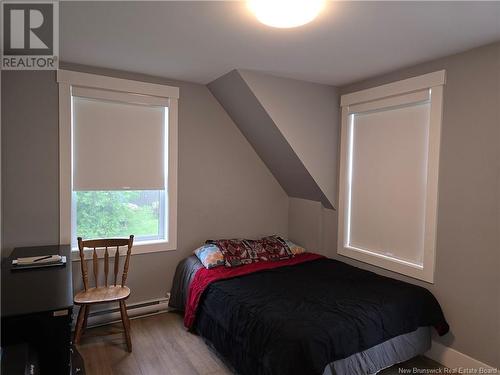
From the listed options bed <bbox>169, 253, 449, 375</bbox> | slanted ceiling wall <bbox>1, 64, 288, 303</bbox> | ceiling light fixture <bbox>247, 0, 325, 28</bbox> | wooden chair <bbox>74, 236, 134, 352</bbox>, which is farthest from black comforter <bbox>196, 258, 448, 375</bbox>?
ceiling light fixture <bbox>247, 0, 325, 28</bbox>

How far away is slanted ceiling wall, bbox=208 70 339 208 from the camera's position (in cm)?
310

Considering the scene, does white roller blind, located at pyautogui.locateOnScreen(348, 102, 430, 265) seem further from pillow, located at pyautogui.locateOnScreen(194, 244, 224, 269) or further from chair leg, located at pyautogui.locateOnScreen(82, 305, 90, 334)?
chair leg, located at pyautogui.locateOnScreen(82, 305, 90, 334)

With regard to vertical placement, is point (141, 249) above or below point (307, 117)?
below

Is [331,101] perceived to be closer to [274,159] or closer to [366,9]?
[274,159]

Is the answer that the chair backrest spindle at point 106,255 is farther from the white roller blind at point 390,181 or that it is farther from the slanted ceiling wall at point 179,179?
the white roller blind at point 390,181

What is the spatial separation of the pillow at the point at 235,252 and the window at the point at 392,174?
0.98 meters

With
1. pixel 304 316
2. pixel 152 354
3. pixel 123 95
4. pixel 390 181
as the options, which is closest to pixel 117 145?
pixel 123 95

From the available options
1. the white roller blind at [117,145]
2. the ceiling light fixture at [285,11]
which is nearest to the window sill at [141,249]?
the white roller blind at [117,145]

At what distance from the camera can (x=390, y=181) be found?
301 cm

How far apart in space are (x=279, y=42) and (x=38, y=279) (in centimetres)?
216

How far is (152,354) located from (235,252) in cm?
113

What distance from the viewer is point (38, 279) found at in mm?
1977

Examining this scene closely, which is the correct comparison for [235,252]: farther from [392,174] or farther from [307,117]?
[392,174]

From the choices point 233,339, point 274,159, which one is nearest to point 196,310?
point 233,339
